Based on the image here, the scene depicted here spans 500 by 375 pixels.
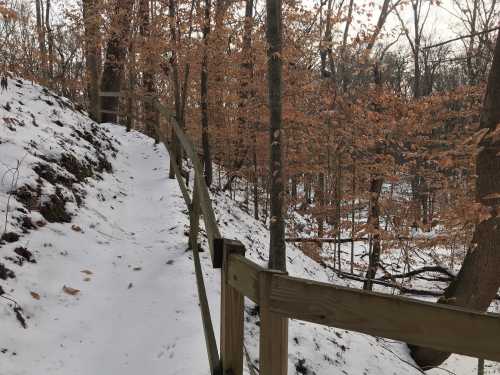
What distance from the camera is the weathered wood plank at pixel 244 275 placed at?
6.11ft

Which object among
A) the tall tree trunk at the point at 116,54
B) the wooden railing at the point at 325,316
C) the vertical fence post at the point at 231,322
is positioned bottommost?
the vertical fence post at the point at 231,322

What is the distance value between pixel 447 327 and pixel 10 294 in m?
3.54

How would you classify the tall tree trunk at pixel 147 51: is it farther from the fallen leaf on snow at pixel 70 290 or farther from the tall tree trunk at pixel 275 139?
the fallen leaf on snow at pixel 70 290

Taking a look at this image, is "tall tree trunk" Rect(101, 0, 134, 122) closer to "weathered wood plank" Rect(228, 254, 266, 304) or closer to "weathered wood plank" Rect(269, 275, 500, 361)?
"weathered wood plank" Rect(228, 254, 266, 304)

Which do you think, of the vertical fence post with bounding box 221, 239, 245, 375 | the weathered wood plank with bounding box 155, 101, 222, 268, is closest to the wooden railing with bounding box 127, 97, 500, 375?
the vertical fence post with bounding box 221, 239, 245, 375

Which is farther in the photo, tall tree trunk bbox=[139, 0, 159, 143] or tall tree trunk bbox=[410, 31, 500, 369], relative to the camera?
tall tree trunk bbox=[139, 0, 159, 143]

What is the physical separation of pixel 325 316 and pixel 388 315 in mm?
263

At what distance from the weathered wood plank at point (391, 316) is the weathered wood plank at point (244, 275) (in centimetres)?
11

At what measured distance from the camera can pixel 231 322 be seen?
2.22m

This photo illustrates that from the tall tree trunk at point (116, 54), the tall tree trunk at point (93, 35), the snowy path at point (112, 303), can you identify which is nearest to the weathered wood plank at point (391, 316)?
the snowy path at point (112, 303)

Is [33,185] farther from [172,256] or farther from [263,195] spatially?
[263,195]

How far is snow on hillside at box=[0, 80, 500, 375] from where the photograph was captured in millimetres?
3299

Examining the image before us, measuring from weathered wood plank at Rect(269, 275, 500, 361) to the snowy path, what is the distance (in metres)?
1.74

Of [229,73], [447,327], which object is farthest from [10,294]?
[229,73]
